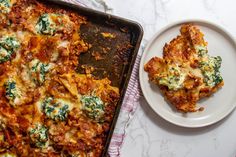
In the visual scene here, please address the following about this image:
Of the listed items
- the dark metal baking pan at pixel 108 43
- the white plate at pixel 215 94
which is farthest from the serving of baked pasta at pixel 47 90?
the white plate at pixel 215 94

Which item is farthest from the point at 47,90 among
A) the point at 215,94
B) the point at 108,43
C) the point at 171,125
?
the point at 215,94

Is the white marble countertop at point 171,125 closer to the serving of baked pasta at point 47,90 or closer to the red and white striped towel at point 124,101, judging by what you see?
the red and white striped towel at point 124,101

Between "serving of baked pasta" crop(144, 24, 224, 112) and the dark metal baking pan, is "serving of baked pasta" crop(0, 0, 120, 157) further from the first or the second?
"serving of baked pasta" crop(144, 24, 224, 112)

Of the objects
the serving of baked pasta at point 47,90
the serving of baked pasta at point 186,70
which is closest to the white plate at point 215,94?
the serving of baked pasta at point 186,70

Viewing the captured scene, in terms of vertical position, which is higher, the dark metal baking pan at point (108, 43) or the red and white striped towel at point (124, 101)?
the dark metal baking pan at point (108, 43)

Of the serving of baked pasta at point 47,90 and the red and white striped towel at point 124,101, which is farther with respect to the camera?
the red and white striped towel at point 124,101

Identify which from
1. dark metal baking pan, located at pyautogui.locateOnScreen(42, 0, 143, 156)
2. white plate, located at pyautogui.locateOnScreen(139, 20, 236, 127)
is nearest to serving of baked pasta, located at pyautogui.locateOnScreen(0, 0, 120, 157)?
dark metal baking pan, located at pyautogui.locateOnScreen(42, 0, 143, 156)
